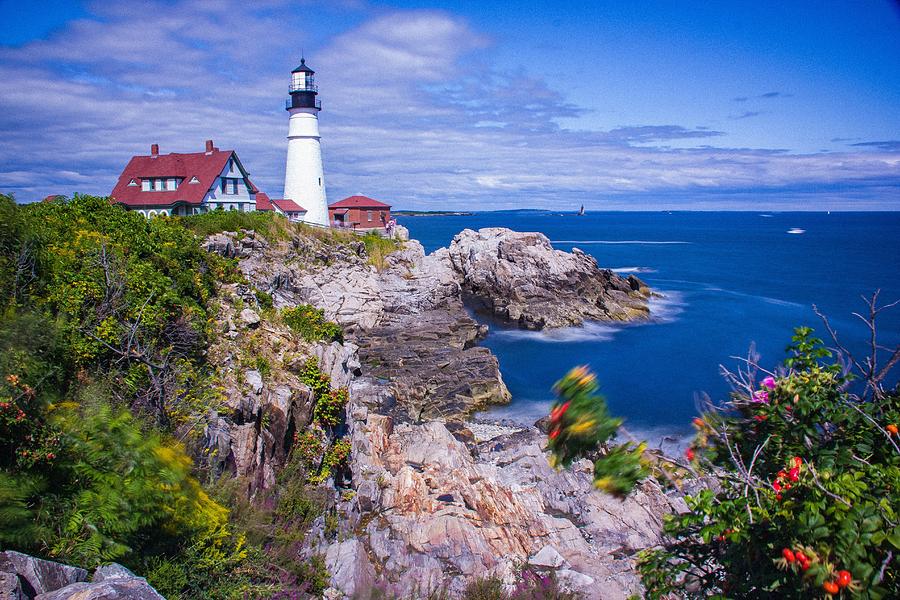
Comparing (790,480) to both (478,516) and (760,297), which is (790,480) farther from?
(760,297)

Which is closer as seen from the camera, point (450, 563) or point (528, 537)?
point (450, 563)

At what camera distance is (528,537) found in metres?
11.9

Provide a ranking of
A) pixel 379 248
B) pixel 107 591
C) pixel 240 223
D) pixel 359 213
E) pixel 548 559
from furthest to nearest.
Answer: pixel 359 213 < pixel 379 248 < pixel 240 223 < pixel 548 559 < pixel 107 591

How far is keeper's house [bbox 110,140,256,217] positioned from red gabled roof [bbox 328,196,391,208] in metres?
14.1

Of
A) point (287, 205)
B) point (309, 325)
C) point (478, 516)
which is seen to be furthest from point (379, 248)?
point (478, 516)

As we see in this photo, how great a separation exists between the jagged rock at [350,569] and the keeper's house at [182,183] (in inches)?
1200

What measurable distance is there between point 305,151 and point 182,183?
8.66m

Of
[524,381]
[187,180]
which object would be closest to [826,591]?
[524,381]

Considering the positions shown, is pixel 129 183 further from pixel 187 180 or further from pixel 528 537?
pixel 528 537

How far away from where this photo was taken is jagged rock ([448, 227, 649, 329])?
4191 centimetres

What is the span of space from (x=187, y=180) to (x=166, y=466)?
110 feet

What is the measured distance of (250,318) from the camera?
1218 centimetres

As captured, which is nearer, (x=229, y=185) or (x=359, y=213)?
(x=229, y=185)

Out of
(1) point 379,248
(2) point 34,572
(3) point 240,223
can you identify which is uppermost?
(3) point 240,223
